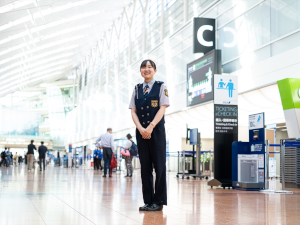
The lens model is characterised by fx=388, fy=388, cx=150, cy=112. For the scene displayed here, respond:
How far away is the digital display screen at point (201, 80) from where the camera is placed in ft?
55.0

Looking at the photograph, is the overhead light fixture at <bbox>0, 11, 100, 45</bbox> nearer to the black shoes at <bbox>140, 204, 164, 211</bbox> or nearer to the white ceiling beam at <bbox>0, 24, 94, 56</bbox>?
the white ceiling beam at <bbox>0, 24, 94, 56</bbox>

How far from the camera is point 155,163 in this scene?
178 inches

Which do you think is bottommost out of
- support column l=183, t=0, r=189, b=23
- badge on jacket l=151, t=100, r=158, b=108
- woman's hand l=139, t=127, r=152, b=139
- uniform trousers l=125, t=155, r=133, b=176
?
uniform trousers l=125, t=155, r=133, b=176

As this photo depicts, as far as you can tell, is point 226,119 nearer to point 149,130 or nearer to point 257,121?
point 257,121

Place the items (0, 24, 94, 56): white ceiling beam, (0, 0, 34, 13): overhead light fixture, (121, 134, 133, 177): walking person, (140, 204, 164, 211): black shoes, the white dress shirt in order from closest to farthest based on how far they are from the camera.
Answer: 1. (140, 204, 164, 211): black shoes
2. the white dress shirt
3. (121, 134, 133, 177): walking person
4. (0, 0, 34, 13): overhead light fixture
5. (0, 24, 94, 56): white ceiling beam

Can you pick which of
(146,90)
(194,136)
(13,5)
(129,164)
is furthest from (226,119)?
(13,5)

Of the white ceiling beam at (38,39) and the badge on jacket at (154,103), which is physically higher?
the white ceiling beam at (38,39)

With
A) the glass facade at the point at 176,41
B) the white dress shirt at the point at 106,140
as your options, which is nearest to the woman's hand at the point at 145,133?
→ the white dress shirt at the point at 106,140

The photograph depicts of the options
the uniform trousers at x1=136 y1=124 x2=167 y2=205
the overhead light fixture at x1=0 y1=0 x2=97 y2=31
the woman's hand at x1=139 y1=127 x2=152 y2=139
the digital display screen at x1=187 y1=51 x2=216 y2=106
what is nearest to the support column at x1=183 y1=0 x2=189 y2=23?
the digital display screen at x1=187 y1=51 x2=216 y2=106

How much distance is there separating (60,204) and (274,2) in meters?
12.2

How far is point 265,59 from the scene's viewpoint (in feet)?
47.2

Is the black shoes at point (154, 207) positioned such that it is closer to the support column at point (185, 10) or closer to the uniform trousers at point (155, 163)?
the uniform trousers at point (155, 163)

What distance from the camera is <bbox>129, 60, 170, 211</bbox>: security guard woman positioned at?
14.6ft

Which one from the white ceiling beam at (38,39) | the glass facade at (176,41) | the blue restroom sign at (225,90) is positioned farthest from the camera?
the white ceiling beam at (38,39)
